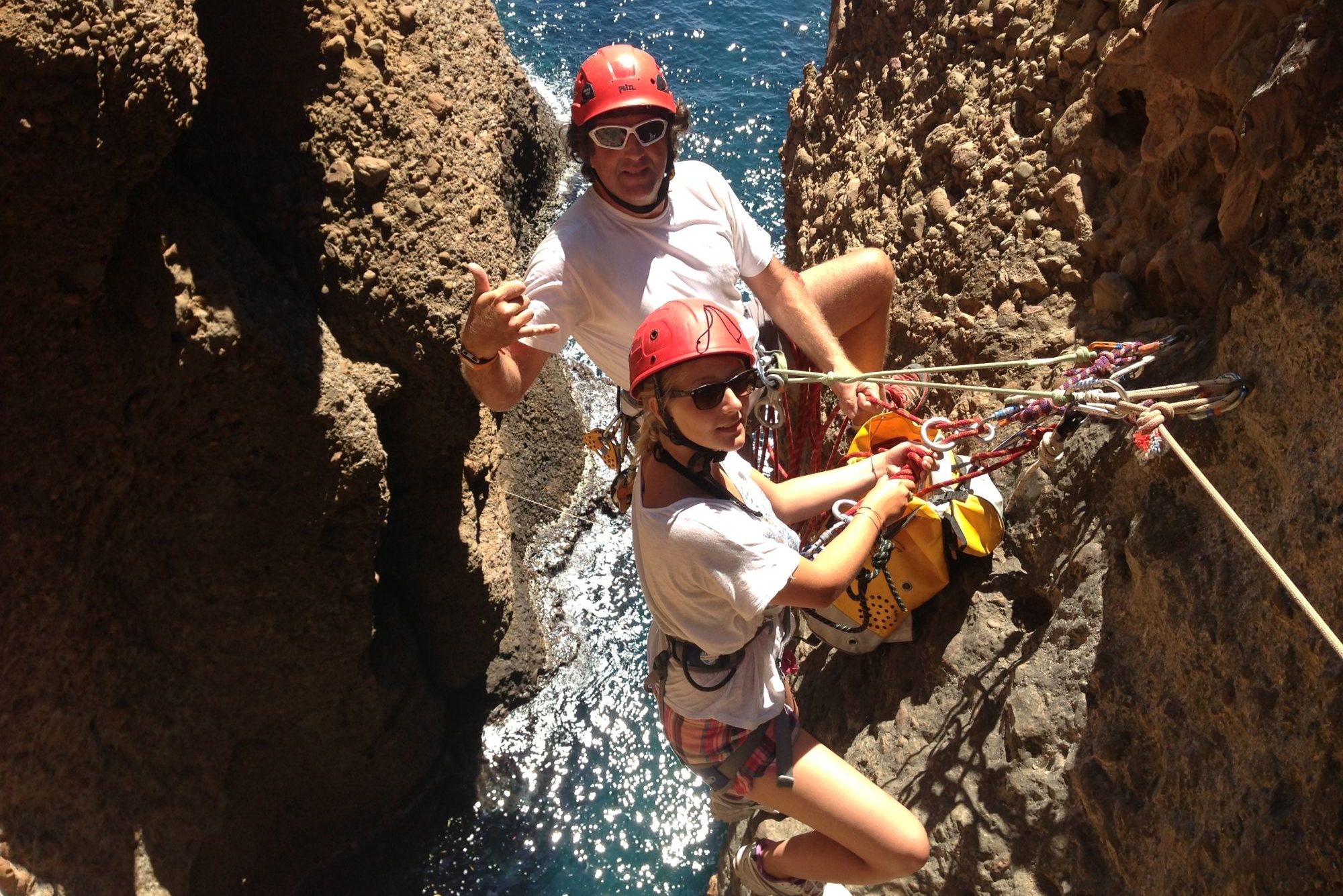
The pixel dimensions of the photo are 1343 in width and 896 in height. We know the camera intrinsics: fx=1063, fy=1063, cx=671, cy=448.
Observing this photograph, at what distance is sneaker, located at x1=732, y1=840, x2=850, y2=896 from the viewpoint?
3443 mm

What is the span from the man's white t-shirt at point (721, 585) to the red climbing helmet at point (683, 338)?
0.34 metres

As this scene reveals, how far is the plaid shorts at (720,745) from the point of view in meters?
2.99

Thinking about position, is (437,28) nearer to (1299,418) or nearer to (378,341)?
(378,341)

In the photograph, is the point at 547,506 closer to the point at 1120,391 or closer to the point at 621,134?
the point at 621,134

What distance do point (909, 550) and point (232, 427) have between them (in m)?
2.60

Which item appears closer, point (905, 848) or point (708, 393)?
point (708, 393)

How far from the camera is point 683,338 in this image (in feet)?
8.50

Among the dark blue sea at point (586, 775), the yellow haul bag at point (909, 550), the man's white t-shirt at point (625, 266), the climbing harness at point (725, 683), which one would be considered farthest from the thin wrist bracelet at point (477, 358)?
the dark blue sea at point (586, 775)

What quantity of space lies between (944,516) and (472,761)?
3734 mm

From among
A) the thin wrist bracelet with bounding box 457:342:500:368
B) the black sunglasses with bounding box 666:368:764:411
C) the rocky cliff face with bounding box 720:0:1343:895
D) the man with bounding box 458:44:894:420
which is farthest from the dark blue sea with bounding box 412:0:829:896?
the black sunglasses with bounding box 666:368:764:411

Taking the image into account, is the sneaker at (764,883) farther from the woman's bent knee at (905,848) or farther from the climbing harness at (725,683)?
the climbing harness at (725,683)

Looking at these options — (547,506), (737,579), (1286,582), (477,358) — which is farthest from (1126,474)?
(547,506)

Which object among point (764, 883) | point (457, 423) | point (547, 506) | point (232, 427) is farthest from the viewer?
point (547, 506)

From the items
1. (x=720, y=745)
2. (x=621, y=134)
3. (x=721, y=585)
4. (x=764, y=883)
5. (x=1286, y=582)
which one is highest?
(x=621, y=134)
